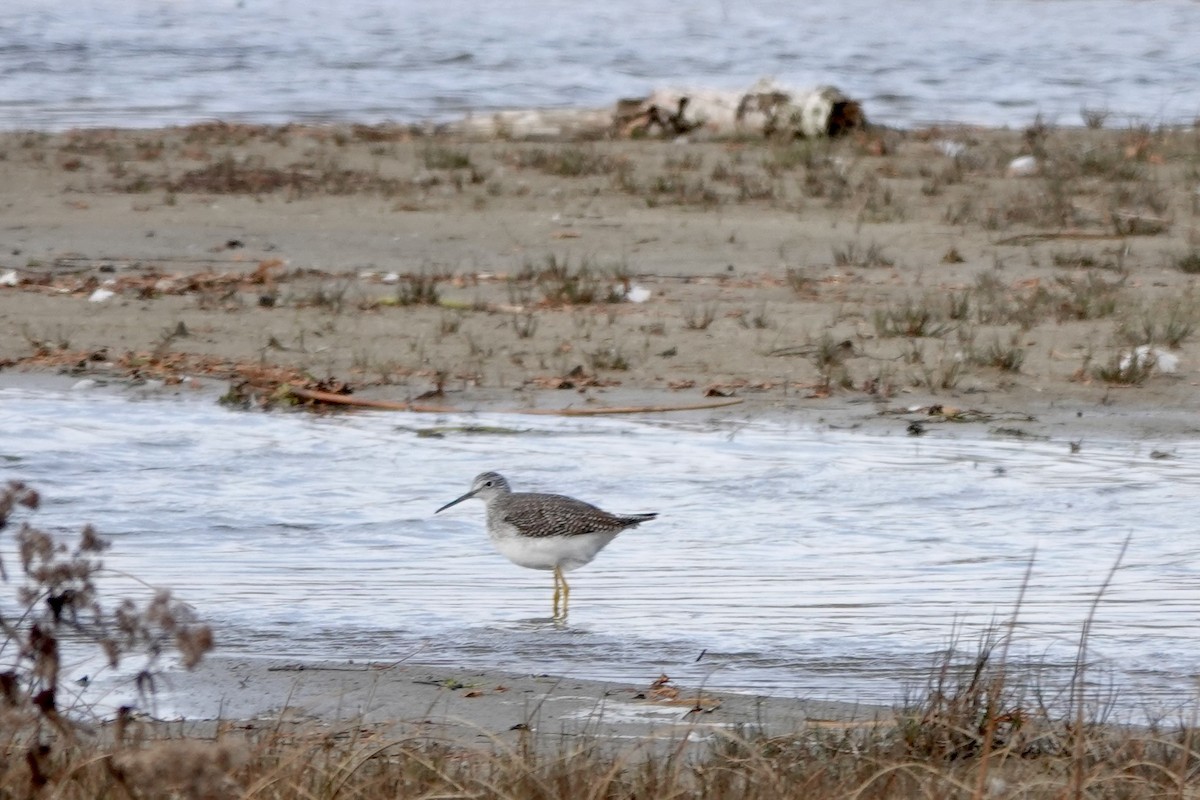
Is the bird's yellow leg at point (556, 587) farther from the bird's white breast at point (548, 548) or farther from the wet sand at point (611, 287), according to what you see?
the wet sand at point (611, 287)

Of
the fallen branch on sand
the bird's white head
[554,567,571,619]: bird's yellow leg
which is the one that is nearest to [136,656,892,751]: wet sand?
[554,567,571,619]: bird's yellow leg

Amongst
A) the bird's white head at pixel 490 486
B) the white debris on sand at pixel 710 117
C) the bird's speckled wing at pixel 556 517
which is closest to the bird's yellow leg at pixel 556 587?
the bird's speckled wing at pixel 556 517

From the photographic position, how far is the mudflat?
37.0 ft

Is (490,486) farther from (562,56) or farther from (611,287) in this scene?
(562,56)

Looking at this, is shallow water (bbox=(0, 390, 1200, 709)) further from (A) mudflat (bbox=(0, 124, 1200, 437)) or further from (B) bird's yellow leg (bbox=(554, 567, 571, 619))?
(A) mudflat (bbox=(0, 124, 1200, 437))

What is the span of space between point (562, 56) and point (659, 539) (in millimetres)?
31348

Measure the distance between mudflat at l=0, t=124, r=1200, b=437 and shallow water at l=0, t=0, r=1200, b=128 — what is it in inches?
292

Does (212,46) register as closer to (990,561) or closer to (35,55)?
(35,55)

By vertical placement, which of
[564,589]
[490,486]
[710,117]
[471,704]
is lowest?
[564,589]

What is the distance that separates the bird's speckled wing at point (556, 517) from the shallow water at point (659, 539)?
10.6 inches

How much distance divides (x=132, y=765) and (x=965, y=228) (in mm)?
13645

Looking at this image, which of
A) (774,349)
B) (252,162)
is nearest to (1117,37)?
(252,162)

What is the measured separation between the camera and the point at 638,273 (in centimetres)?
1448

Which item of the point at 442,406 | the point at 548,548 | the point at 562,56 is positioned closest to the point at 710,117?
the point at 442,406
